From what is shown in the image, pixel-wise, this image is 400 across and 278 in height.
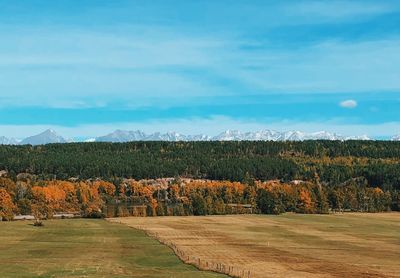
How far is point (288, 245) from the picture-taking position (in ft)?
395

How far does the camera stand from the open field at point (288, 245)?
84.2 metres

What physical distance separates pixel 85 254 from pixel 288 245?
1696 inches

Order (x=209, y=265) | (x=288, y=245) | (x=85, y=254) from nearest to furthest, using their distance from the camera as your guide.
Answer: (x=209, y=265) → (x=85, y=254) → (x=288, y=245)

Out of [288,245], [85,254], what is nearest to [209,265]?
[85,254]

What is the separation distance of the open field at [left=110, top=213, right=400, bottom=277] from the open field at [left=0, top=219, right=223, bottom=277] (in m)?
4.97

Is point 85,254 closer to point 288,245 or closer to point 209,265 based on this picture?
point 209,265

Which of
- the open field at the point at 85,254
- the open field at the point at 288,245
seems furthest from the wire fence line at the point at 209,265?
the open field at the point at 85,254

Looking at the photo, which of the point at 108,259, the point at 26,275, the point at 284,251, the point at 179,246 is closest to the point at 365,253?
the point at 284,251

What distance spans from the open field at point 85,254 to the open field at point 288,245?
4966 mm

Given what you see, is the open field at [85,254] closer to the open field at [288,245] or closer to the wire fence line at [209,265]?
the wire fence line at [209,265]

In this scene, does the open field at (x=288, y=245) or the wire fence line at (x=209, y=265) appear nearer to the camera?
the wire fence line at (x=209, y=265)

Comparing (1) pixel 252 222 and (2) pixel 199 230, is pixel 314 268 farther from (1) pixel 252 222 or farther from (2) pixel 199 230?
Answer: (1) pixel 252 222

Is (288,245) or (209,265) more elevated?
(209,265)

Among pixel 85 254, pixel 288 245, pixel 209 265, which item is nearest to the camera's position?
pixel 209 265
